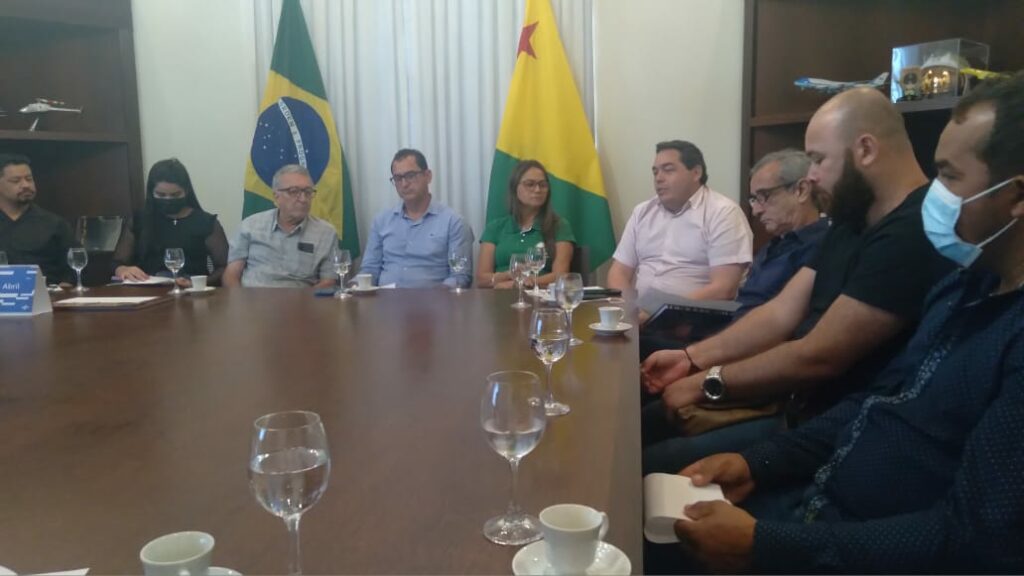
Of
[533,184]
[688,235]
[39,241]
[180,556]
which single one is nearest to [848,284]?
[180,556]

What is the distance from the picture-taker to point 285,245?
3.54 meters

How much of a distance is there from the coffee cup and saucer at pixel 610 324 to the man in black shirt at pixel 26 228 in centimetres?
289

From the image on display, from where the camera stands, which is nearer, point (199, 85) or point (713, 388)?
point (713, 388)

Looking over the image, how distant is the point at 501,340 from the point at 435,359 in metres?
0.24

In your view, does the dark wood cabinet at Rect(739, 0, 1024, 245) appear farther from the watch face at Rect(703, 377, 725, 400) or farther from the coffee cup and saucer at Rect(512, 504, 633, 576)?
the coffee cup and saucer at Rect(512, 504, 633, 576)

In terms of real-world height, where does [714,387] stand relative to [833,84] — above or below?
below

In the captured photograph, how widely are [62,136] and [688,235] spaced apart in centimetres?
336

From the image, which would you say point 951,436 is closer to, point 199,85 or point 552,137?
point 552,137

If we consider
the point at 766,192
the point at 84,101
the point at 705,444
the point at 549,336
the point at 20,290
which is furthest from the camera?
the point at 84,101

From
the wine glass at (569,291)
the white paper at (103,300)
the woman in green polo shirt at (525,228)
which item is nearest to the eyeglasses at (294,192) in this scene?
the woman in green polo shirt at (525,228)

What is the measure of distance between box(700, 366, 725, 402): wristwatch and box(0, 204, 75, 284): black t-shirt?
10.3ft

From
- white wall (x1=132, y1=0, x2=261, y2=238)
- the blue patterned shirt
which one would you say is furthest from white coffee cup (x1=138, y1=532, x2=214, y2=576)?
white wall (x1=132, y1=0, x2=261, y2=238)

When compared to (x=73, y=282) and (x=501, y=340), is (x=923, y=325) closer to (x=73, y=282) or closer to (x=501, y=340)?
(x=501, y=340)

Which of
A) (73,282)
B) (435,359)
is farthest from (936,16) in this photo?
(73,282)
